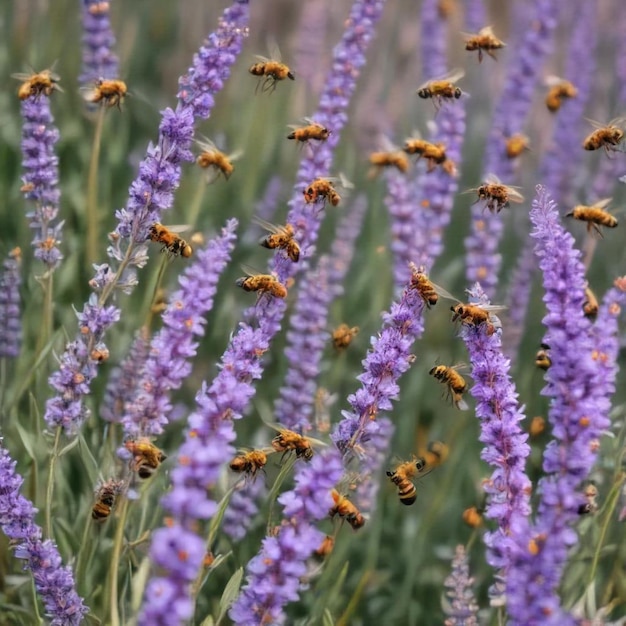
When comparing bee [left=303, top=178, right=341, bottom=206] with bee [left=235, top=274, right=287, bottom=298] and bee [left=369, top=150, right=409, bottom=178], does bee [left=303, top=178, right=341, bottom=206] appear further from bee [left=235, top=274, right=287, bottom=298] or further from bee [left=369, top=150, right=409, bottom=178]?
bee [left=369, top=150, right=409, bottom=178]

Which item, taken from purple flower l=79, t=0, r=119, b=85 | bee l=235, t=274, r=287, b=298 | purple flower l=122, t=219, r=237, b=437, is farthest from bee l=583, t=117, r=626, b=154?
purple flower l=79, t=0, r=119, b=85

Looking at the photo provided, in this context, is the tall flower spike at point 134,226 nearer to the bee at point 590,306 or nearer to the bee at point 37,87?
the bee at point 37,87

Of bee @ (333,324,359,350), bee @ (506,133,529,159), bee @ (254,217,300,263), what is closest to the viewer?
bee @ (254,217,300,263)

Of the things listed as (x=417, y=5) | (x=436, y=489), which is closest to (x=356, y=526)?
(x=436, y=489)

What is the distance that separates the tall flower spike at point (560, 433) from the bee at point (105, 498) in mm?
934

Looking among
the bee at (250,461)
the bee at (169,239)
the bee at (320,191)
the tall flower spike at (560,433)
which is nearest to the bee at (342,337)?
the bee at (320,191)

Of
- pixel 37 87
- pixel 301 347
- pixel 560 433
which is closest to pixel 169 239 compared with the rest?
pixel 37 87

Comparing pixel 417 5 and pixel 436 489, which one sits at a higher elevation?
pixel 417 5

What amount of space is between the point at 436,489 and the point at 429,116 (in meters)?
2.60

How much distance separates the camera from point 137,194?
85.5 inches

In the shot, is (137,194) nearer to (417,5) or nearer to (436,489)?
(436,489)

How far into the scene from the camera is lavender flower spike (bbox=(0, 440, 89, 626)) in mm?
1943

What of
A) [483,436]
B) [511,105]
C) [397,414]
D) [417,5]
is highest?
[417,5]

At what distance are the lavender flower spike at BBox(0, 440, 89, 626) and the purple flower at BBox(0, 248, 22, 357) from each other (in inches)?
35.5
